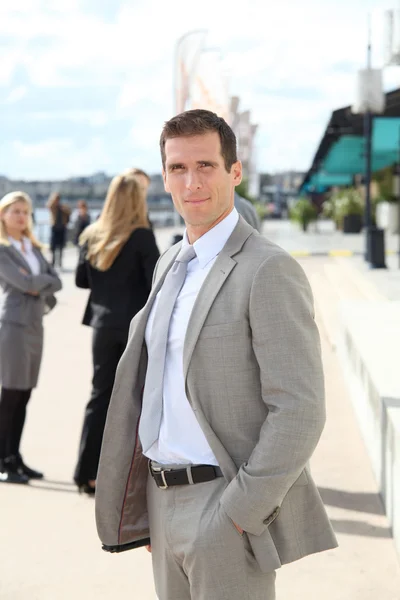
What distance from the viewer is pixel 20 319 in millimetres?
6094

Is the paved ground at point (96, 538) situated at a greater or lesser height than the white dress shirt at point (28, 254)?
lesser

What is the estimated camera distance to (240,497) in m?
2.24

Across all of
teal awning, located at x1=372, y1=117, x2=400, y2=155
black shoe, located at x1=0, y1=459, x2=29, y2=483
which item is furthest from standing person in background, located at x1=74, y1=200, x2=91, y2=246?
black shoe, located at x1=0, y1=459, x2=29, y2=483

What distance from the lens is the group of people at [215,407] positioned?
7.39 feet

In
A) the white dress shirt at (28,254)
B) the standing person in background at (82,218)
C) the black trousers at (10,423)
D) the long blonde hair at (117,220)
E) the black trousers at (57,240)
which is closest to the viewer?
the long blonde hair at (117,220)

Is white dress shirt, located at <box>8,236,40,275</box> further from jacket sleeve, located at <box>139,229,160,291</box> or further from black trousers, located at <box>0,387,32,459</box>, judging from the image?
jacket sleeve, located at <box>139,229,160,291</box>

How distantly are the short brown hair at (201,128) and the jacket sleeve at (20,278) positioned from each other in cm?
374

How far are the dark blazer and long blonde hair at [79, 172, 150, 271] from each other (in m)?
0.05

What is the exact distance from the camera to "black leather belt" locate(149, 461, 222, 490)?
7.82 ft

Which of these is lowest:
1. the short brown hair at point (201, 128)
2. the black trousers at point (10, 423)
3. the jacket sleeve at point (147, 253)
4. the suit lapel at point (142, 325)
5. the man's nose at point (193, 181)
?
the black trousers at point (10, 423)

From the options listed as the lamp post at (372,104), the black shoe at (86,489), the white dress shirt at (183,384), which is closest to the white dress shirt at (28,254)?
the black shoe at (86,489)

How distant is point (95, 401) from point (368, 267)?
601 inches

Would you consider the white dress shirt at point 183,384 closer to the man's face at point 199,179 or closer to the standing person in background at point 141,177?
the man's face at point 199,179

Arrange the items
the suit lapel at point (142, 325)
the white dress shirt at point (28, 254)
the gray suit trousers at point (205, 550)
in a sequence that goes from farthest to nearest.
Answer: the white dress shirt at point (28, 254), the suit lapel at point (142, 325), the gray suit trousers at point (205, 550)
